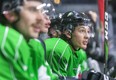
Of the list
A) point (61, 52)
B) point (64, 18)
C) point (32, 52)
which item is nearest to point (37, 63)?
point (32, 52)

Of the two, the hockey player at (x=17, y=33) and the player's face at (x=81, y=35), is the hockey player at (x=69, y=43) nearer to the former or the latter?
the player's face at (x=81, y=35)

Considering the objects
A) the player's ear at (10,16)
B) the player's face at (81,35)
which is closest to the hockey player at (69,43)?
the player's face at (81,35)

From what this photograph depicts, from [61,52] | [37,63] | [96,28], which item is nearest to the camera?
[37,63]

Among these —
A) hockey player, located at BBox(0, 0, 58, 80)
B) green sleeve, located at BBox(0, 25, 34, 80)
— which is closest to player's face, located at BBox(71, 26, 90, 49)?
hockey player, located at BBox(0, 0, 58, 80)

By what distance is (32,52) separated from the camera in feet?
9.34

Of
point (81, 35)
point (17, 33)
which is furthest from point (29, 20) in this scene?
point (81, 35)

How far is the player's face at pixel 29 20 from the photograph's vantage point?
2.51m

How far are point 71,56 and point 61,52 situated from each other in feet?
0.81

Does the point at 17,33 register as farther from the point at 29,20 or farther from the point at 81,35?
the point at 81,35

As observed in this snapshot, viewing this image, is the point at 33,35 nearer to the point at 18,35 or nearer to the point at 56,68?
the point at 18,35

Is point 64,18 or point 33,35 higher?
point 33,35

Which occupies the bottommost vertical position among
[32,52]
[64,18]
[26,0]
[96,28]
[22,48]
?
[96,28]

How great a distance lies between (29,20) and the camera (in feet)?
8.26

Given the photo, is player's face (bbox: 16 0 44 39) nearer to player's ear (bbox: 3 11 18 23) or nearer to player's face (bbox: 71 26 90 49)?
player's ear (bbox: 3 11 18 23)
